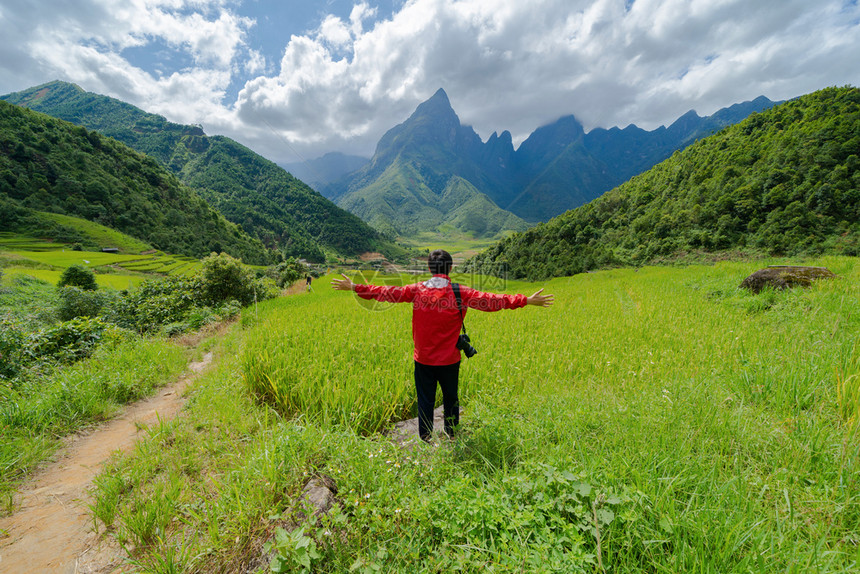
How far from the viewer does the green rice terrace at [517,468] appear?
1643mm

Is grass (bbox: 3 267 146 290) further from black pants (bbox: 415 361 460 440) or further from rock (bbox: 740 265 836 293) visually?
rock (bbox: 740 265 836 293)

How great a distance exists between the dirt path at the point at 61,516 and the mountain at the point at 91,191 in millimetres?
67032

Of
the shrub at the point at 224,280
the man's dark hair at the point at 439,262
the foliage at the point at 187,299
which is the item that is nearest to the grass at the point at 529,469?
the man's dark hair at the point at 439,262

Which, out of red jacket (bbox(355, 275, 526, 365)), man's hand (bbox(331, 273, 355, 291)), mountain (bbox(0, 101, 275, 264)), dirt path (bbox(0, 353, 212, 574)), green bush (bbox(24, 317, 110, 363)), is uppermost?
mountain (bbox(0, 101, 275, 264))

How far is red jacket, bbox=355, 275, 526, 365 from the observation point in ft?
10.2

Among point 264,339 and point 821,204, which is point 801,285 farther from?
point 821,204

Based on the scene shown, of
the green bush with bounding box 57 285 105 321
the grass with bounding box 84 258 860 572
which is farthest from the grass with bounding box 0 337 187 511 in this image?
the green bush with bounding box 57 285 105 321

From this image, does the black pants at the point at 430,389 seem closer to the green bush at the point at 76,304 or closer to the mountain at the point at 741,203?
the green bush at the point at 76,304

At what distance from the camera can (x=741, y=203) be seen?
36938mm

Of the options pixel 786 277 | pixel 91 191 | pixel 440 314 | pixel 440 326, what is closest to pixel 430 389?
pixel 440 326

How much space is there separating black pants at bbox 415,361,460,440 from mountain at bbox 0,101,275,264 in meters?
70.3

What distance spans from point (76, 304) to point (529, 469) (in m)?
15.2

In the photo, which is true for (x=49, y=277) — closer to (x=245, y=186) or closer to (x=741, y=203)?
(x=741, y=203)

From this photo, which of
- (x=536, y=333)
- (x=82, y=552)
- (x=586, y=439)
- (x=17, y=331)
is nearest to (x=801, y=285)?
(x=536, y=333)
